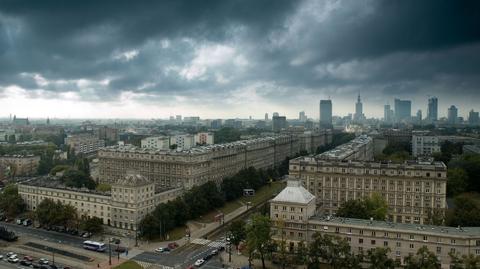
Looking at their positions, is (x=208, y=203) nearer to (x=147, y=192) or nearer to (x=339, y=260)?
(x=147, y=192)

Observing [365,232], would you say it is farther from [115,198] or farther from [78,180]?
[78,180]

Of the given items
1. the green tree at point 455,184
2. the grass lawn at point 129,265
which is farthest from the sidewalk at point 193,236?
the green tree at point 455,184

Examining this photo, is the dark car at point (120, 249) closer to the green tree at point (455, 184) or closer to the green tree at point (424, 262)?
the green tree at point (424, 262)

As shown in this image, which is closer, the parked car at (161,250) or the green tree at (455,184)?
the parked car at (161,250)

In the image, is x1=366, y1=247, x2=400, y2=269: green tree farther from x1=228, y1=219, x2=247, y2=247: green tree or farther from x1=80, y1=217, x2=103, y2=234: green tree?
x1=80, y1=217, x2=103, y2=234: green tree

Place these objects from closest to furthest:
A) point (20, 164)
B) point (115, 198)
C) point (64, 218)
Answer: point (64, 218) → point (115, 198) → point (20, 164)

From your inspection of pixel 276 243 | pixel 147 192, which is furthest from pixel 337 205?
pixel 147 192

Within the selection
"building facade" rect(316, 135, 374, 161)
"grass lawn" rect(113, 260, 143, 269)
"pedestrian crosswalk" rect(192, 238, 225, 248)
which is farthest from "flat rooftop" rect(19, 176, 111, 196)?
"building facade" rect(316, 135, 374, 161)

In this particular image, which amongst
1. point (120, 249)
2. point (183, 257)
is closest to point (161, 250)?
point (183, 257)
